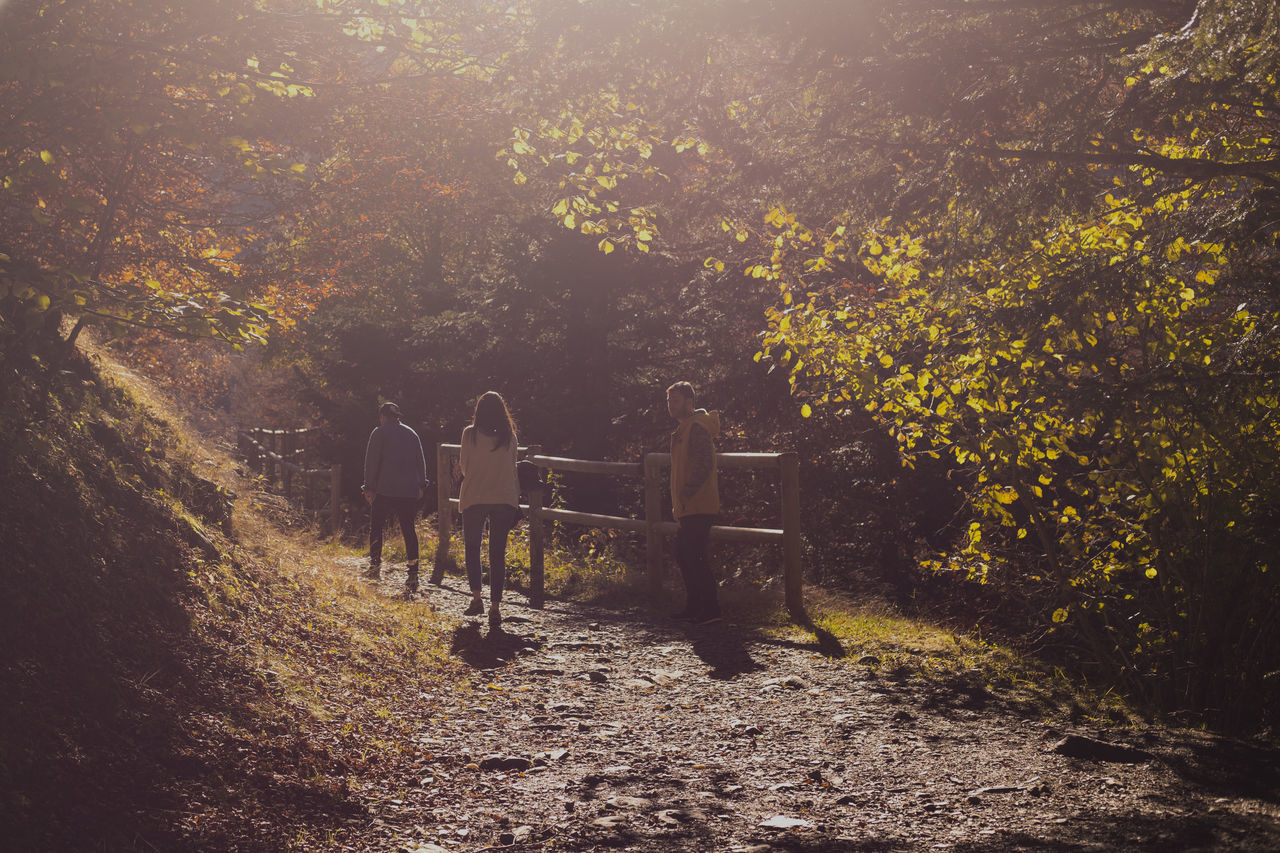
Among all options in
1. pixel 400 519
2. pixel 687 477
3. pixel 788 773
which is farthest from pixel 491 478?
pixel 788 773

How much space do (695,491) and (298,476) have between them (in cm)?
2059

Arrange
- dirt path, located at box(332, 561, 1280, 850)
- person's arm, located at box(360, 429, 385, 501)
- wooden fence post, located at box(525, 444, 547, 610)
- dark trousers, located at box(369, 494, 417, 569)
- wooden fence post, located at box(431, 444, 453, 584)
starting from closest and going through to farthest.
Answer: dirt path, located at box(332, 561, 1280, 850) < wooden fence post, located at box(525, 444, 547, 610) < person's arm, located at box(360, 429, 385, 501) < dark trousers, located at box(369, 494, 417, 569) < wooden fence post, located at box(431, 444, 453, 584)

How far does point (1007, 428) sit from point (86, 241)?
309 inches

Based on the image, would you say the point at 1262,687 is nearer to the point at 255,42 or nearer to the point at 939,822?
the point at 939,822

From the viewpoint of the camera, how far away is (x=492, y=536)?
368 inches

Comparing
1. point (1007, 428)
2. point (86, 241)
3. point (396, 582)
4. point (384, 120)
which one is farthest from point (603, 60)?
point (396, 582)

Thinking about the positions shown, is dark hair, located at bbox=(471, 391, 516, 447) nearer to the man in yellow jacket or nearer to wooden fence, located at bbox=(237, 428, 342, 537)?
the man in yellow jacket

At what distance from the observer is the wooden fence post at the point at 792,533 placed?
9.31 metres

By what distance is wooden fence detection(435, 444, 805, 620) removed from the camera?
9.33 meters

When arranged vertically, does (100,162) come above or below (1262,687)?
above

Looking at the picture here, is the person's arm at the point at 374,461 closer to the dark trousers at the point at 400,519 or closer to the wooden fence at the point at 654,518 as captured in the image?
the dark trousers at the point at 400,519

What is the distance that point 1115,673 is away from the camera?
661cm

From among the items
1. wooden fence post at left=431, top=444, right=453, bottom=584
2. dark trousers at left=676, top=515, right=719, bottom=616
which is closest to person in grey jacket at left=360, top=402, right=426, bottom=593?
wooden fence post at left=431, top=444, right=453, bottom=584

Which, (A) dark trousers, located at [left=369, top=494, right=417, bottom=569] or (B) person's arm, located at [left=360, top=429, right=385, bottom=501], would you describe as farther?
(A) dark trousers, located at [left=369, top=494, right=417, bottom=569]
